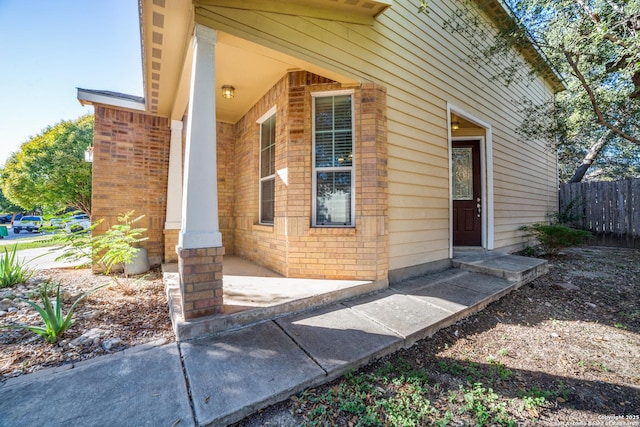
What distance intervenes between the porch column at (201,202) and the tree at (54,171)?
634cm

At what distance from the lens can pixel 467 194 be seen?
5707mm

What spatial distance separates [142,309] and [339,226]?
8.59ft

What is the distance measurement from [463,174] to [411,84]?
2.66 metres

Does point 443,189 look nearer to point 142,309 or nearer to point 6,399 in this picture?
point 142,309

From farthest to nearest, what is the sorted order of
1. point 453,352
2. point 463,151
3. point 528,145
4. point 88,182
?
point 528,145
point 88,182
point 463,151
point 453,352

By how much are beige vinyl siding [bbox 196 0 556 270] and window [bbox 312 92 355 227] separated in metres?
0.49

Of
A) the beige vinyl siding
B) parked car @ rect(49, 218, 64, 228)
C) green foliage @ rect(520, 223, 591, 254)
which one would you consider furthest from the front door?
parked car @ rect(49, 218, 64, 228)

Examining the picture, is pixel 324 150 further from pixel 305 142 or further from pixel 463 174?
pixel 463 174

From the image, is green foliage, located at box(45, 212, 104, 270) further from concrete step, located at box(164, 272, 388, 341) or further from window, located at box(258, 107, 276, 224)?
window, located at box(258, 107, 276, 224)

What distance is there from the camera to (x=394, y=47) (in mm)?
3951

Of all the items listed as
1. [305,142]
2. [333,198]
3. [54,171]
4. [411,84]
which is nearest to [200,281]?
[333,198]

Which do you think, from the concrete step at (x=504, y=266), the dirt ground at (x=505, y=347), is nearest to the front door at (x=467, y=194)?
the concrete step at (x=504, y=266)

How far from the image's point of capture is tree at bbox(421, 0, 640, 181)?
12.8ft

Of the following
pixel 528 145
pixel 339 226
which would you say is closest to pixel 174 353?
pixel 339 226
